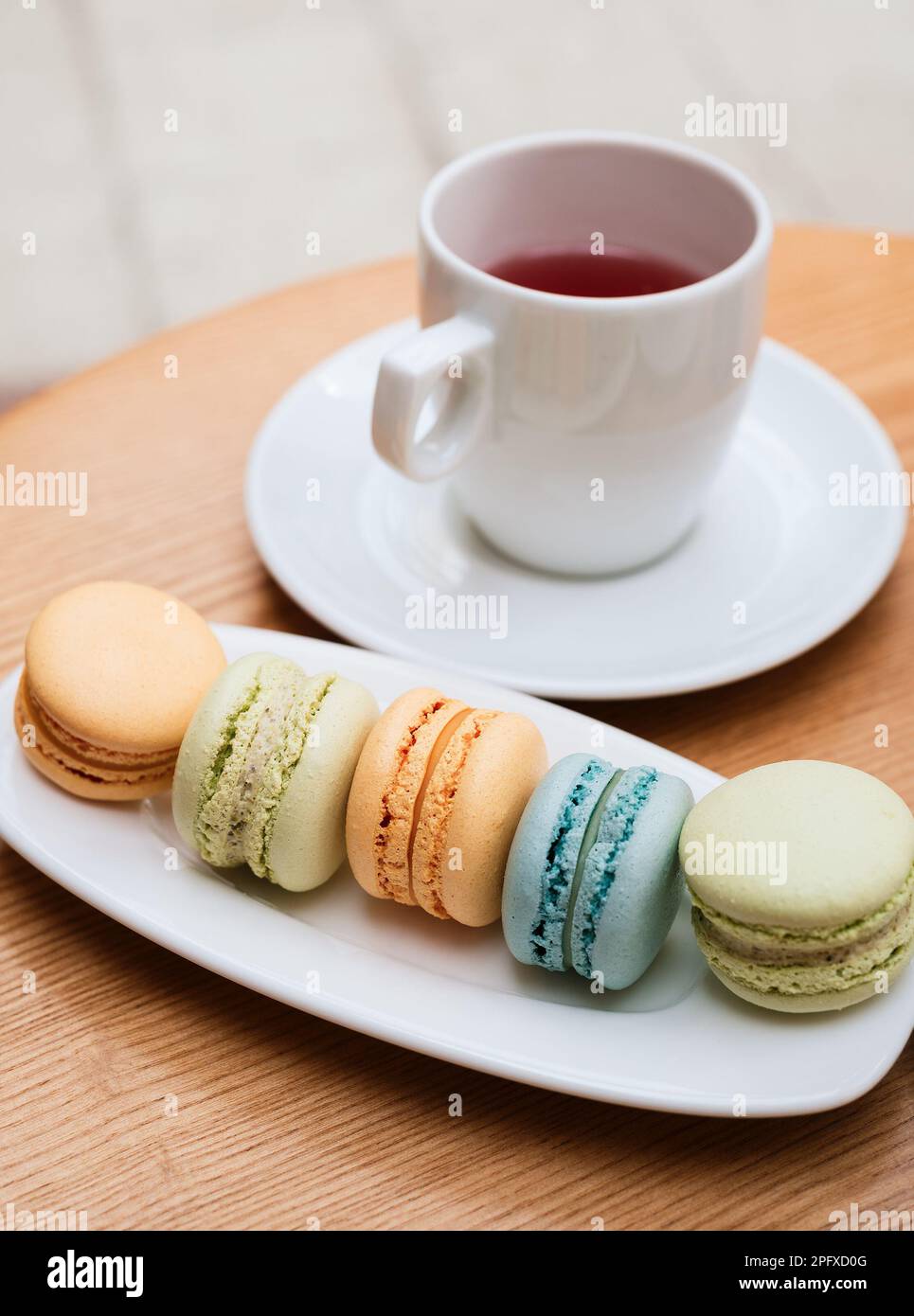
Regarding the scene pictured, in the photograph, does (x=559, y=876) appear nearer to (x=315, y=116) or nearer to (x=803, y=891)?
(x=803, y=891)

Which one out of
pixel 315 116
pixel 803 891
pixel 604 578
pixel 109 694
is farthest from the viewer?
pixel 315 116

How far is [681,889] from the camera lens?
0.73 m

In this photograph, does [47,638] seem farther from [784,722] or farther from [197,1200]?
[784,722]

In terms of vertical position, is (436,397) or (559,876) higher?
(436,397)

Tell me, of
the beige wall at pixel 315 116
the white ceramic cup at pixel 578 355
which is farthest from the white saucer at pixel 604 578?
the beige wall at pixel 315 116

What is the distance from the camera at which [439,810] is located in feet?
2.39

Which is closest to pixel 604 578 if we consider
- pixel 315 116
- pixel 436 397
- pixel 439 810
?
pixel 436 397

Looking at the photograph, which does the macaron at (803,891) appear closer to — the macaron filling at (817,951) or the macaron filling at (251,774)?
the macaron filling at (817,951)

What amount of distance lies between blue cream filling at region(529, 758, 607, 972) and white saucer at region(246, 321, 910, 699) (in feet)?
0.57

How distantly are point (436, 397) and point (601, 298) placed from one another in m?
0.13

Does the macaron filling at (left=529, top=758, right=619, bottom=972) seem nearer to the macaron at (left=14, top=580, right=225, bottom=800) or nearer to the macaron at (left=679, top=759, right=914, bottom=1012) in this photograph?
the macaron at (left=679, top=759, right=914, bottom=1012)

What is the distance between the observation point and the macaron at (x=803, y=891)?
0.66 metres

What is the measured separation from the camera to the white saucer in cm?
92
